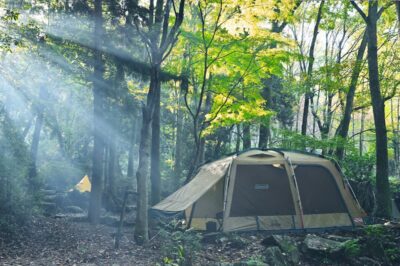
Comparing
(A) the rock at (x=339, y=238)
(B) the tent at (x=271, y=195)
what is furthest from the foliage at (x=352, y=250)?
(B) the tent at (x=271, y=195)

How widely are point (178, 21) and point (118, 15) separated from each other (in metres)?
3.68

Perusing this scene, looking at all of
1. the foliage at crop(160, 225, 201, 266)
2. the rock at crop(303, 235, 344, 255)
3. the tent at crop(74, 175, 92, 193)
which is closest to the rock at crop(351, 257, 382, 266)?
the rock at crop(303, 235, 344, 255)

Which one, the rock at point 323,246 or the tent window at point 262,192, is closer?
the rock at point 323,246

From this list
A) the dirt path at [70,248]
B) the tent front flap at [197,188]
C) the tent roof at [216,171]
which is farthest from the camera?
the tent roof at [216,171]

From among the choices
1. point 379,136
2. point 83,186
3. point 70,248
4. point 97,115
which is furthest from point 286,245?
point 83,186

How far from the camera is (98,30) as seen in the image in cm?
1066

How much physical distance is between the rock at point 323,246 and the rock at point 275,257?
2.27 feet

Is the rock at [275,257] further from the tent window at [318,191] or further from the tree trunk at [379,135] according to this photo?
the tree trunk at [379,135]

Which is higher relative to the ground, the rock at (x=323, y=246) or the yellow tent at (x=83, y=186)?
the rock at (x=323, y=246)

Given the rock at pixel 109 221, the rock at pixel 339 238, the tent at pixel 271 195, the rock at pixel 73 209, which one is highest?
the tent at pixel 271 195

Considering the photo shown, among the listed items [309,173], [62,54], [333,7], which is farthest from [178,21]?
[333,7]

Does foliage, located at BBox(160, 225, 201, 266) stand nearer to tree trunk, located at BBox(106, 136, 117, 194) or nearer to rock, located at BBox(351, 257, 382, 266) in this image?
rock, located at BBox(351, 257, 382, 266)

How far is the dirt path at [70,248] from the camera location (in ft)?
21.2

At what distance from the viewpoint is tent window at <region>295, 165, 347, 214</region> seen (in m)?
8.16
